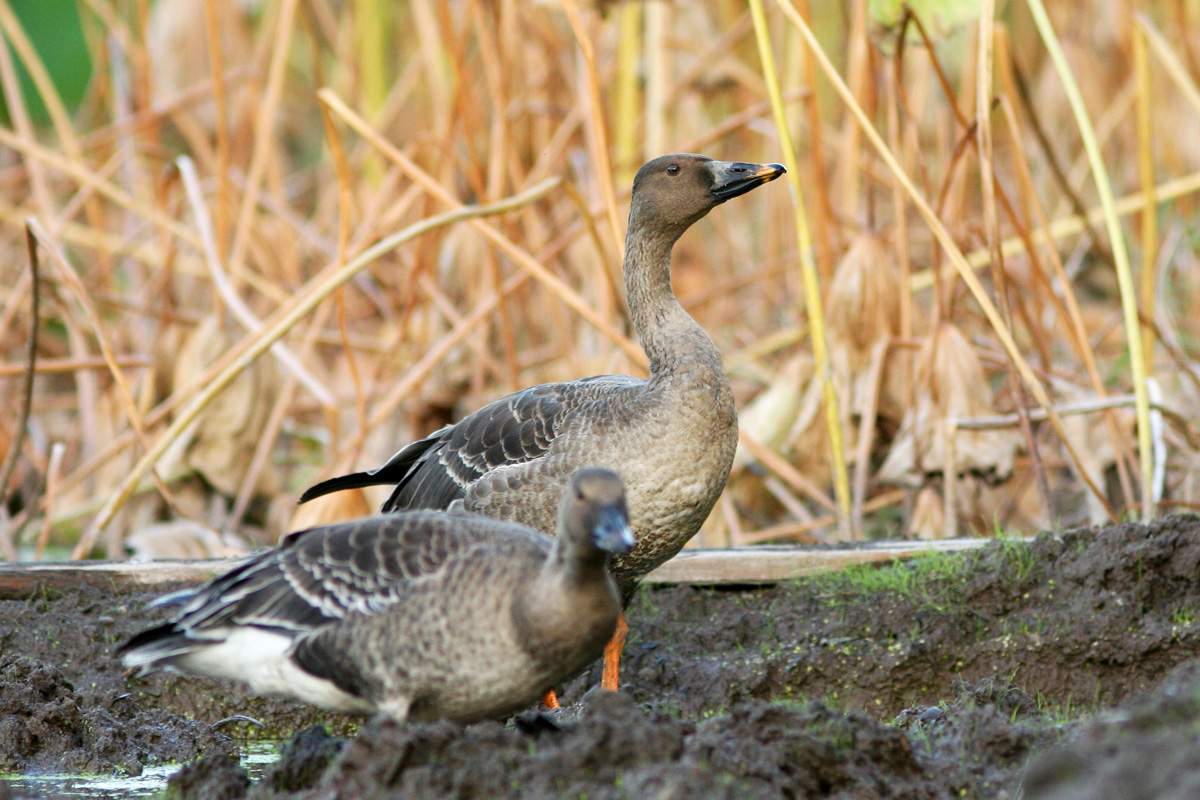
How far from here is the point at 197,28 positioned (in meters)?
12.7

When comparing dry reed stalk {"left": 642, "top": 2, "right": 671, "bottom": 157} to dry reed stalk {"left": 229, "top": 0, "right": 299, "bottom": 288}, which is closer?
dry reed stalk {"left": 229, "top": 0, "right": 299, "bottom": 288}

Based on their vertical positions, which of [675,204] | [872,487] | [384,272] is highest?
[675,204]

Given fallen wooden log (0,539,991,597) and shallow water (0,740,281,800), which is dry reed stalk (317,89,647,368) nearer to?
fallen wooden log (0,539,991,597)

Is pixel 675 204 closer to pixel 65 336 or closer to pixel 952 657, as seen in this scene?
pixel 952 657

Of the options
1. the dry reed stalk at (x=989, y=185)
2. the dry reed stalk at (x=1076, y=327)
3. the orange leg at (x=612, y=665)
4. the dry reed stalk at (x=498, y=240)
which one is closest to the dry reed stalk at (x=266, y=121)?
the dry reed stalk at (x=498, y=240)

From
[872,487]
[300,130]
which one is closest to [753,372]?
[872,487]

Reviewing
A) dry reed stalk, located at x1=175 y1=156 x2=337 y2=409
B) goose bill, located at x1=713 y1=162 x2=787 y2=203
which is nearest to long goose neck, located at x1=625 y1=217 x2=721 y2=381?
goose bill, located at x1=713 y1=162 x2=787 y2=203

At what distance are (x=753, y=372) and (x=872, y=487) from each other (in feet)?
3.57

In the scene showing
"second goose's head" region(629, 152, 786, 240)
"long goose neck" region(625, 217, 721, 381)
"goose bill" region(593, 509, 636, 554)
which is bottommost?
"goose bill" region(593, 509, 636, 554)

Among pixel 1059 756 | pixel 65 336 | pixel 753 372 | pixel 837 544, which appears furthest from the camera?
pixel 65 336

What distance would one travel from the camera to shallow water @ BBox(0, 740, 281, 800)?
4477 mm

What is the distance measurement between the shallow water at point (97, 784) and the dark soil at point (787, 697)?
85mm

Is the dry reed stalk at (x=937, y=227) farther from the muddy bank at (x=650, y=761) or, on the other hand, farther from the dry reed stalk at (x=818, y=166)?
the muddy bank at (x=650, y=761)

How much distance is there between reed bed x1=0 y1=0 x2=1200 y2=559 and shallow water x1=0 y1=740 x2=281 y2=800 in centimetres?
168
